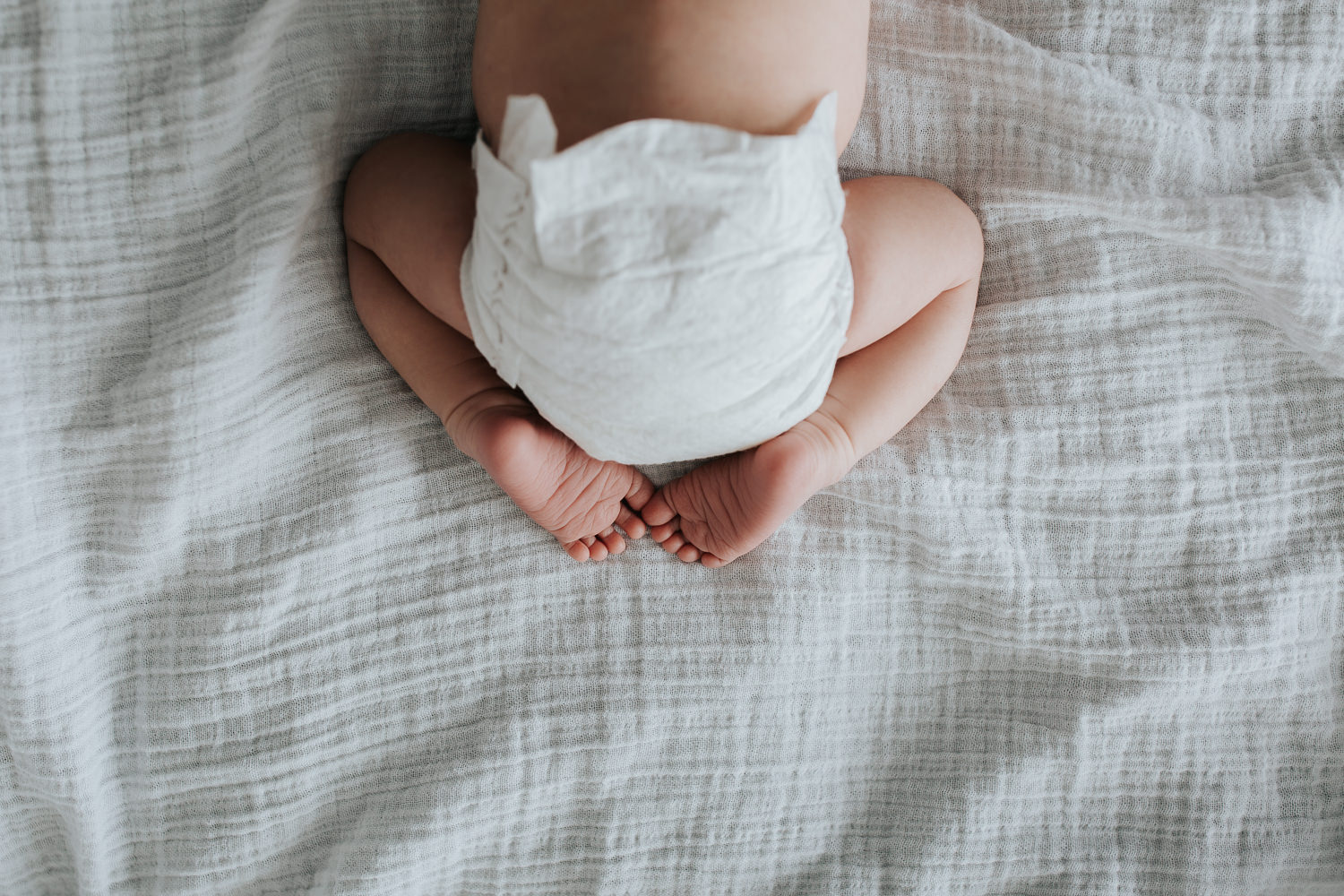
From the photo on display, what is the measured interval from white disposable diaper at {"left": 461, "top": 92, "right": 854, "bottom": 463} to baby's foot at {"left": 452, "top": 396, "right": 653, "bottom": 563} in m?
0.07

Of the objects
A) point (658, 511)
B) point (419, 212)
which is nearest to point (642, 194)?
point (419, 212)

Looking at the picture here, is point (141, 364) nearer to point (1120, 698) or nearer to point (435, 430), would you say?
point (435, 430)

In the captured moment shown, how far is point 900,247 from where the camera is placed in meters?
0.84

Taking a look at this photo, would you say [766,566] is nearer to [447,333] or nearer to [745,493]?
[745,493]

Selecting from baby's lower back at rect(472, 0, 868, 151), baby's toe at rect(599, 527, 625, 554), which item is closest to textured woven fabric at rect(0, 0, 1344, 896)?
baby's toe at rect(599, 527, 625, 554)

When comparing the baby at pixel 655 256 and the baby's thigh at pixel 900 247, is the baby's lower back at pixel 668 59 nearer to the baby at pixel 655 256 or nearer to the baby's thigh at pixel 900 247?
the baby at pixel 655 256

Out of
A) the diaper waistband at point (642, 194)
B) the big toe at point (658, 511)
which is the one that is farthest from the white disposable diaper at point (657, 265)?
the big toe at point (658, 511)

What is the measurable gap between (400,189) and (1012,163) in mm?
670

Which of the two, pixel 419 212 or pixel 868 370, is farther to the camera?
pixel 868 370

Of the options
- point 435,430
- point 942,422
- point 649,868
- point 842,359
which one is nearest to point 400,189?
point 435,430

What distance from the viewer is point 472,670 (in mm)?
938

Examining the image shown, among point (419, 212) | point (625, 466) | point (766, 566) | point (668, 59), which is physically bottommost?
point (766, 566)

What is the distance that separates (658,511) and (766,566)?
0.14 metres

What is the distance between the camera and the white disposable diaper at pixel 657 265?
67cm
